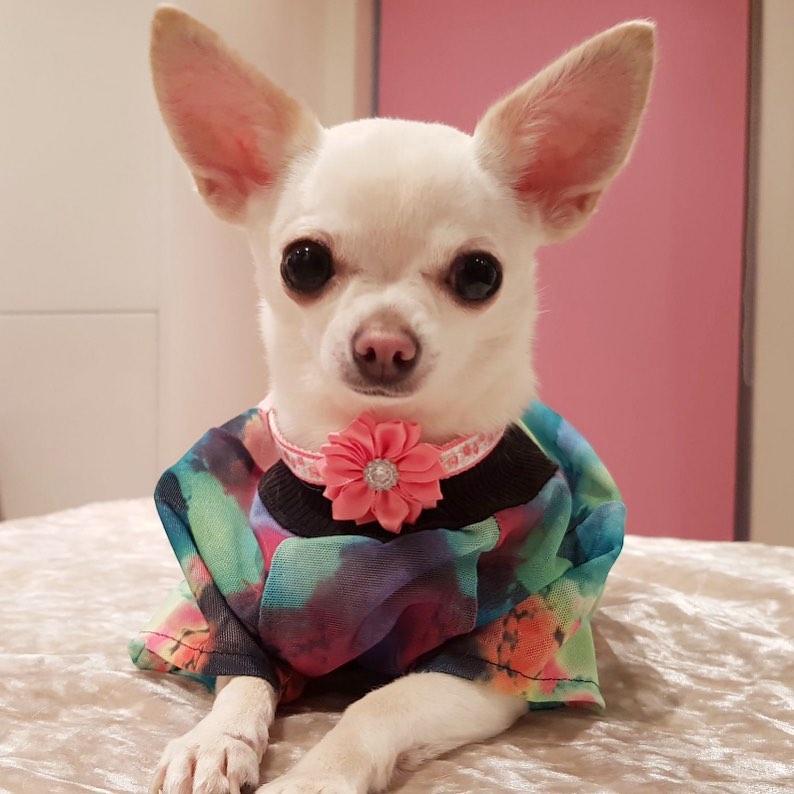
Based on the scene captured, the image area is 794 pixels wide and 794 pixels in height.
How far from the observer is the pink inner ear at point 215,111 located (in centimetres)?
111

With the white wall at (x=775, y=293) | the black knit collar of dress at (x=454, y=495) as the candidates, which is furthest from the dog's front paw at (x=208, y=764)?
the white wall at (x=775, y=293)

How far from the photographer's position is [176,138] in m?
1.19

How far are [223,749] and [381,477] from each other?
0.34 metres

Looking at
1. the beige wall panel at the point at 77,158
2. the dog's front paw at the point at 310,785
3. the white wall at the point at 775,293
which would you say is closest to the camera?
the dog's front paw at the point at 310,785

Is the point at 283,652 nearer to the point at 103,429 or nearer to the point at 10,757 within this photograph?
the point at 10,757

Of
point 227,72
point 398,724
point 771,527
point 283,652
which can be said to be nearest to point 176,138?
point 227,72

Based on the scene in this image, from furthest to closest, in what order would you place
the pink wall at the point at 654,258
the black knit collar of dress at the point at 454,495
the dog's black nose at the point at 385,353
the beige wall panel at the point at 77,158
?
1. the beige wall panel at the point at 77,158
2. the pink wall at the point at 654,258
3. the black knit collar of dress at the point at 454,495
4. the dog's black nose at the point at 385,353

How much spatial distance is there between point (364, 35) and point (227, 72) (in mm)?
2129

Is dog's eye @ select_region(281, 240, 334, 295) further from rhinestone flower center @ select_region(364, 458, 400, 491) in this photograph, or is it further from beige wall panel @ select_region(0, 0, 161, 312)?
beige wall panel @ select_region(0, 0, 161, 312)

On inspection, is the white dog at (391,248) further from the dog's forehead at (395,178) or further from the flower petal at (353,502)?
the flower petal at (353,502)

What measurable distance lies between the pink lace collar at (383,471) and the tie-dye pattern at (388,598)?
0.04 metres

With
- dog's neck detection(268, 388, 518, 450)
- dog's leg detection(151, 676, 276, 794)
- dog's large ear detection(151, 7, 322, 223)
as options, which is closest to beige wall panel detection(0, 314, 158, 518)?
dog's large ear detection(151, 7, 322, 223)

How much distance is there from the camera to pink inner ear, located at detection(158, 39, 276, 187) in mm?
1107

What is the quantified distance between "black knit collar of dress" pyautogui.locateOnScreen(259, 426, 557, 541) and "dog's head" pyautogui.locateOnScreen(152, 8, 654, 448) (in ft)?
0.19
